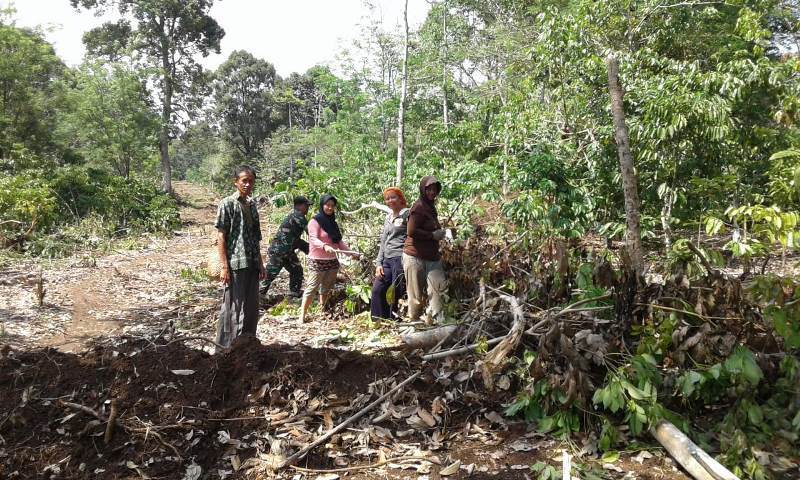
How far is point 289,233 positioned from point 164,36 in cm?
A: 2323

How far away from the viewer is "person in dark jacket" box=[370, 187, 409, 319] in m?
5.02

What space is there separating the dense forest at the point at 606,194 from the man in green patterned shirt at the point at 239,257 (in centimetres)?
198

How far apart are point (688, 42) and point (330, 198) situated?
6982 millimetres

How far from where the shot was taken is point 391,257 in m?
5.18

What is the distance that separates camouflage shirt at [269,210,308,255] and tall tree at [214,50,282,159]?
27704 mm

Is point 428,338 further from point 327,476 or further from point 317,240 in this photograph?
point 317,240

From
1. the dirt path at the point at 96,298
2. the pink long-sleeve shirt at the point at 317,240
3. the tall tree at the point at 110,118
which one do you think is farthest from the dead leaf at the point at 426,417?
the tall tree at the point at 110,118

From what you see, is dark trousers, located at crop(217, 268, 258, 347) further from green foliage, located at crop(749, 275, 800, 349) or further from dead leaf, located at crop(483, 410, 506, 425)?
green foliage, located at crop(749, 275, 800, 349)

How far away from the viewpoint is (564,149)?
23.9 ft

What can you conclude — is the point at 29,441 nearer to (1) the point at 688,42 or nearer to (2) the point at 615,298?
(2) the point at 615,298

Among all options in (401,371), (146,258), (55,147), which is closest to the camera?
(401,371)

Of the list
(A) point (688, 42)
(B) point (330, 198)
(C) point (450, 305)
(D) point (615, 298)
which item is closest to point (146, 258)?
(B) point (330, 198)

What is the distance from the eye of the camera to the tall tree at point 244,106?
32.8 metres

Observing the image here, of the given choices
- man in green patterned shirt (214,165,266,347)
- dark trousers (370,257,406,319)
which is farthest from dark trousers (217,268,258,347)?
dark trousers (370,257,406,319)
